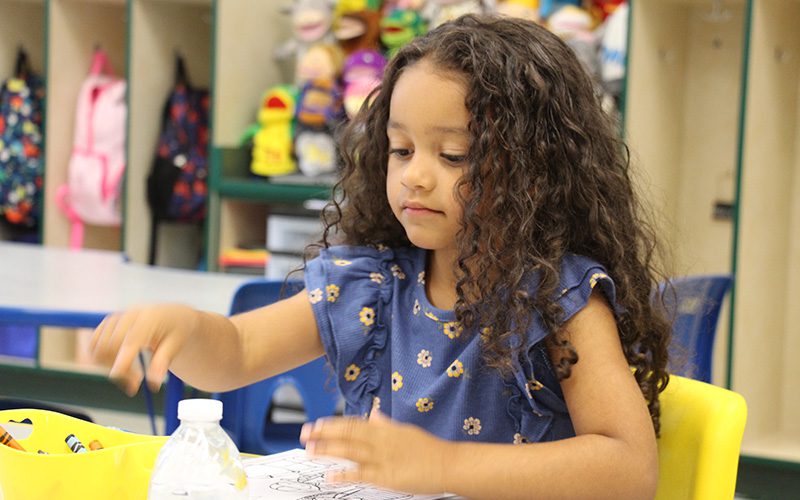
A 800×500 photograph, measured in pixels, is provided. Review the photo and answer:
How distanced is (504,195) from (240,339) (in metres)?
0.33

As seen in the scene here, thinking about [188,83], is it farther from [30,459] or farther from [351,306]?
[30,459]

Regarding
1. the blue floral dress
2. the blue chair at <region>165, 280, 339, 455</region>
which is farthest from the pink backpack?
the blue floral dress

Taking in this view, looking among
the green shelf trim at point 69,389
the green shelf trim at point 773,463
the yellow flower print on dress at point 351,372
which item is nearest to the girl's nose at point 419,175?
the yellow flower print on dress at point 351,372

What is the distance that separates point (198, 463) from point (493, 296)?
416 millimetres

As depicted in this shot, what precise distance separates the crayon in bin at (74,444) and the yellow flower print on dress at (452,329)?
1.44ft

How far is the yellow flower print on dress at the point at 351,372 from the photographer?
4.30 ft

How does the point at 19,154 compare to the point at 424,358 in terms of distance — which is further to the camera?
the point at 19,154

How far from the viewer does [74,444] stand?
3.05 feet

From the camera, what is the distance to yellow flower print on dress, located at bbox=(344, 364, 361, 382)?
51.6 inches

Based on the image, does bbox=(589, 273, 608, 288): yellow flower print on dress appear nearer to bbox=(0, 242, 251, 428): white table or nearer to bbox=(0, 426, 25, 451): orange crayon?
bbox=(0, 426, 25, 451): orange crayon

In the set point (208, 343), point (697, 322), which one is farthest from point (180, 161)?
point (208, 343)

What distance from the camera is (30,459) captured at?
0.84 m

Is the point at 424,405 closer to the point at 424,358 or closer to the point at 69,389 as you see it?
the point at 424,358

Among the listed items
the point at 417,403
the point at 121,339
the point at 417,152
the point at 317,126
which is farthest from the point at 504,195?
the point at 317,126
